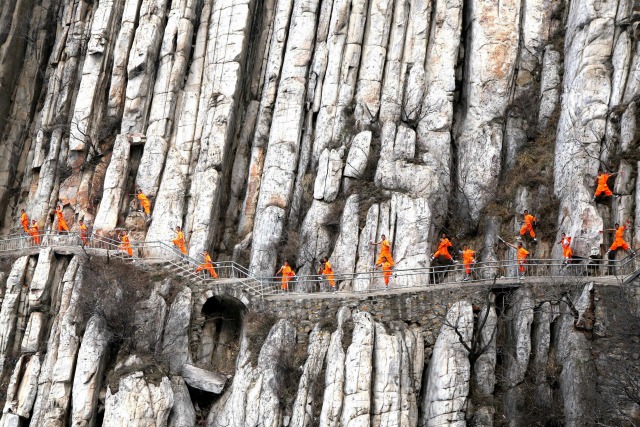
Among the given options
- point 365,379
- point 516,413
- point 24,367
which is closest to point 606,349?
point 516,413

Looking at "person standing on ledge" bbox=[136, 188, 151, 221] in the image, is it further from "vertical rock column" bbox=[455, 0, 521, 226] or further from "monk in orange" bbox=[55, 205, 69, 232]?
"vertical rock column" bbox=[455, 0, 521, 226]

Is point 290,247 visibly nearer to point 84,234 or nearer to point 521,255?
point 84,234

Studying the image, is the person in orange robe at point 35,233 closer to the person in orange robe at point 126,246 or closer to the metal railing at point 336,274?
the metal railing at point 336,274

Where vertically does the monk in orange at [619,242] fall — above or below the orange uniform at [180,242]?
above

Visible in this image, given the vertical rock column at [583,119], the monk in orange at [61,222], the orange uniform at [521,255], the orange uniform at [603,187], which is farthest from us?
the monk in orange at [61,222]

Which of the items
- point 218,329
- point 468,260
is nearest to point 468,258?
point 468,260

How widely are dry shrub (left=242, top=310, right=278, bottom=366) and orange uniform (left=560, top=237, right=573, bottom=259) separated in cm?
1026

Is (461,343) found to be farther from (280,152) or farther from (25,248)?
(25,248)

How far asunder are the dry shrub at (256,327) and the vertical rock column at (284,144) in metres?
3.68

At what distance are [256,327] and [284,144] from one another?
9.95 m

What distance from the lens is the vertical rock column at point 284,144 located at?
44.0 meters

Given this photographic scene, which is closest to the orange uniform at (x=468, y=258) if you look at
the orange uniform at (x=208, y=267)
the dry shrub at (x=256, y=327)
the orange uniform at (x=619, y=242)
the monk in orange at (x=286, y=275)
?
the orange uniform at (x=619, y=242)

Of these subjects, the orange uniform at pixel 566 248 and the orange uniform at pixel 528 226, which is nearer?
the orange uniform at pixel 566 248

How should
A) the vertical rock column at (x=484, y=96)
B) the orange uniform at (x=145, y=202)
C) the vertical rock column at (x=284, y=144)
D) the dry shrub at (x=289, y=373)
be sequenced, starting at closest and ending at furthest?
1. the dry shrub at (x=289, y=373)
2. the vertical rock column at (x=484, y=96)
3. the vertical rock column at (x=284, y=144)
4. the orange uniform at (x=145, y=202)
